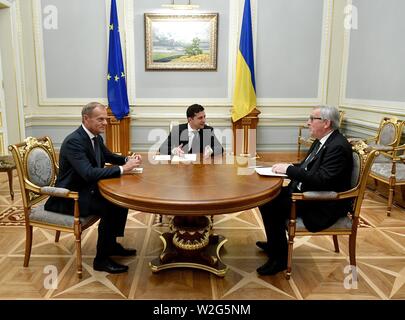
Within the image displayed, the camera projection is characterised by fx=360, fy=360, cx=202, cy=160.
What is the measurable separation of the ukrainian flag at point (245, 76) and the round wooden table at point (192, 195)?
2.43 m

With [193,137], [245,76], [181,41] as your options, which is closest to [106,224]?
[193,137]

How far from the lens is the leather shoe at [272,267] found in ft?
7.75

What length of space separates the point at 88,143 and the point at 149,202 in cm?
77

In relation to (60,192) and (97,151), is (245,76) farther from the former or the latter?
(60,192)

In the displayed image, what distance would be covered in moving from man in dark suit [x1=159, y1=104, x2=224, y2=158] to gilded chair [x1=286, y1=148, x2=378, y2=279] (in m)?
1.16

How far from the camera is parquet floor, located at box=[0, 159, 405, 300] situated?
216 centimetres

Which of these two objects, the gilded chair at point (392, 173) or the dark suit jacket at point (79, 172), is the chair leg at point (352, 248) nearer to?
the gilded chair at point (392, 173)

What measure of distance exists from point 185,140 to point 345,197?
1.63 meters

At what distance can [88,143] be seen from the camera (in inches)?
92.0

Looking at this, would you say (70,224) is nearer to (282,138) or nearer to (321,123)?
(321,123)

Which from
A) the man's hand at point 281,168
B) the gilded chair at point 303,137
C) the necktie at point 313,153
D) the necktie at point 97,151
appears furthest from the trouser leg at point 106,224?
the gilded chair at point 303,137

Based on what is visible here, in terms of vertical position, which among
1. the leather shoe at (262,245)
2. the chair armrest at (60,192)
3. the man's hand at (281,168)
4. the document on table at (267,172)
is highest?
the man's hand at (281,168)

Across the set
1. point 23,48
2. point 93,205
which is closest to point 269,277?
point 93,205

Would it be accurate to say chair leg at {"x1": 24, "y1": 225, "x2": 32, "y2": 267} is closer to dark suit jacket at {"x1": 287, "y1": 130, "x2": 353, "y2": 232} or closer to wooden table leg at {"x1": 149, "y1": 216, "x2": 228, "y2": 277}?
wooden table leg at {"x1": 149, "y1": 216, "x2": 228, "y2": 277}
